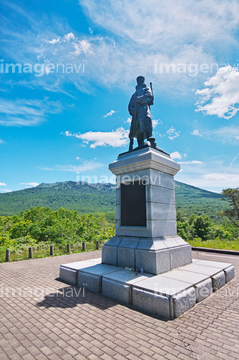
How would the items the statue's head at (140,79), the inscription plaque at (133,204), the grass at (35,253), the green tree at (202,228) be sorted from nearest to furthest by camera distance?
1. the inscription plaque at (133,204)
2. the statue's head at (140,79)
3. the grass at (35,253)
4. the green tree at (202,228)

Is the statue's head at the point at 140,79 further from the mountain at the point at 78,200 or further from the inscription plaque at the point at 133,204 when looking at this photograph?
the mountain at the point at 78,200

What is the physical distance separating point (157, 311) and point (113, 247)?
7.95ft

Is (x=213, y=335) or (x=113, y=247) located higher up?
(x=113, y=247)

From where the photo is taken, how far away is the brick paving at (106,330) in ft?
9.36

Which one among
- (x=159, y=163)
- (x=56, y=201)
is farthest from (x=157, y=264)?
(x=56, y=201)

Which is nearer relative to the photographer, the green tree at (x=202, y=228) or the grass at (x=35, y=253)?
the grass at (x=35, y=253)

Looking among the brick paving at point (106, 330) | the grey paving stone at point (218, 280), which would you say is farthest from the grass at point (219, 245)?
the brick paving at point (106, 330)

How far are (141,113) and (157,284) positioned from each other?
5.29 metres

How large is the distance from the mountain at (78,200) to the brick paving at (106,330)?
63.9 m

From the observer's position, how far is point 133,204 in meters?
6.27

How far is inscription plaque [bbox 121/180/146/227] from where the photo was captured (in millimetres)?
5996

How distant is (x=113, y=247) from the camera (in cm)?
612

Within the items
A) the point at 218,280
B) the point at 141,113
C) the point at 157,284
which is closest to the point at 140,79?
the point at 141,113

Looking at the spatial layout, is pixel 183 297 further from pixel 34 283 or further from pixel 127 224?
pixel 34 283
